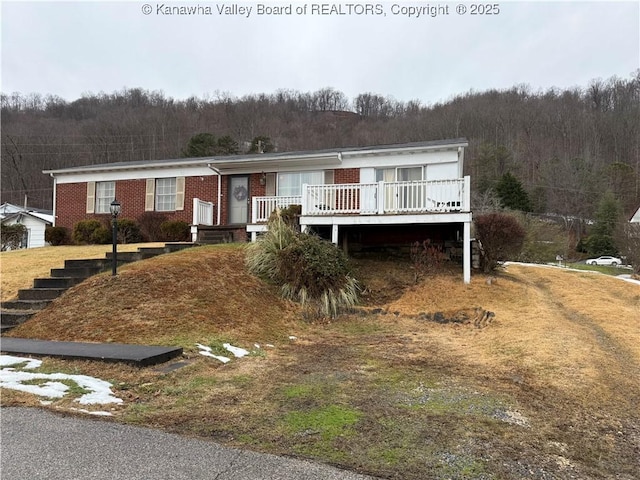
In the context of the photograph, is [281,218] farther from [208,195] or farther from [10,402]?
[10,402]

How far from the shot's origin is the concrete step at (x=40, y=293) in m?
8.51

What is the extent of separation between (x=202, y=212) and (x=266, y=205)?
306 cm

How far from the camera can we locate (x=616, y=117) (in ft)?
159

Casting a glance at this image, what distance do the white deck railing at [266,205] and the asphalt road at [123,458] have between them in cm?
982

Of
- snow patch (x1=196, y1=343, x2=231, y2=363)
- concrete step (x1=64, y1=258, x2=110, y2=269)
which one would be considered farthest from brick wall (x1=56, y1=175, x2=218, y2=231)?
snow patch (x1=196, y1=343, x2=231, y2=363)

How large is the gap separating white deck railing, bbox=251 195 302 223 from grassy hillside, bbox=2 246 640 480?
8.31ft


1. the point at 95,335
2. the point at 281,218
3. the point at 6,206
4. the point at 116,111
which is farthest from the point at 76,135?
the point at 95,335

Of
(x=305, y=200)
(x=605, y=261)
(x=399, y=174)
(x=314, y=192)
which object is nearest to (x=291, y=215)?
(x=305, y=200)

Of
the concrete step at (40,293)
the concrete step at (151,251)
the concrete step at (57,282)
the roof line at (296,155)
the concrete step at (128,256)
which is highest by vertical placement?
the roof line at (296,155)

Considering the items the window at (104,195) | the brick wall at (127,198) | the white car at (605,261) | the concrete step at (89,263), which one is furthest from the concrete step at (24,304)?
the white car at (605,261)

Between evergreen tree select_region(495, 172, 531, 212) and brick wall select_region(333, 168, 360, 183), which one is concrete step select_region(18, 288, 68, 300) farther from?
evergreen tree select_region(495, 172, 531, 212)

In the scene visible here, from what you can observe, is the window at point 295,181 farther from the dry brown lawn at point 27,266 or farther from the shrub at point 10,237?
the shrub at point 10,237

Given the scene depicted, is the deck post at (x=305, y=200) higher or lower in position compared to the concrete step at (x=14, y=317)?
higher

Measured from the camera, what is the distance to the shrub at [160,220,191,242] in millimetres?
15945
